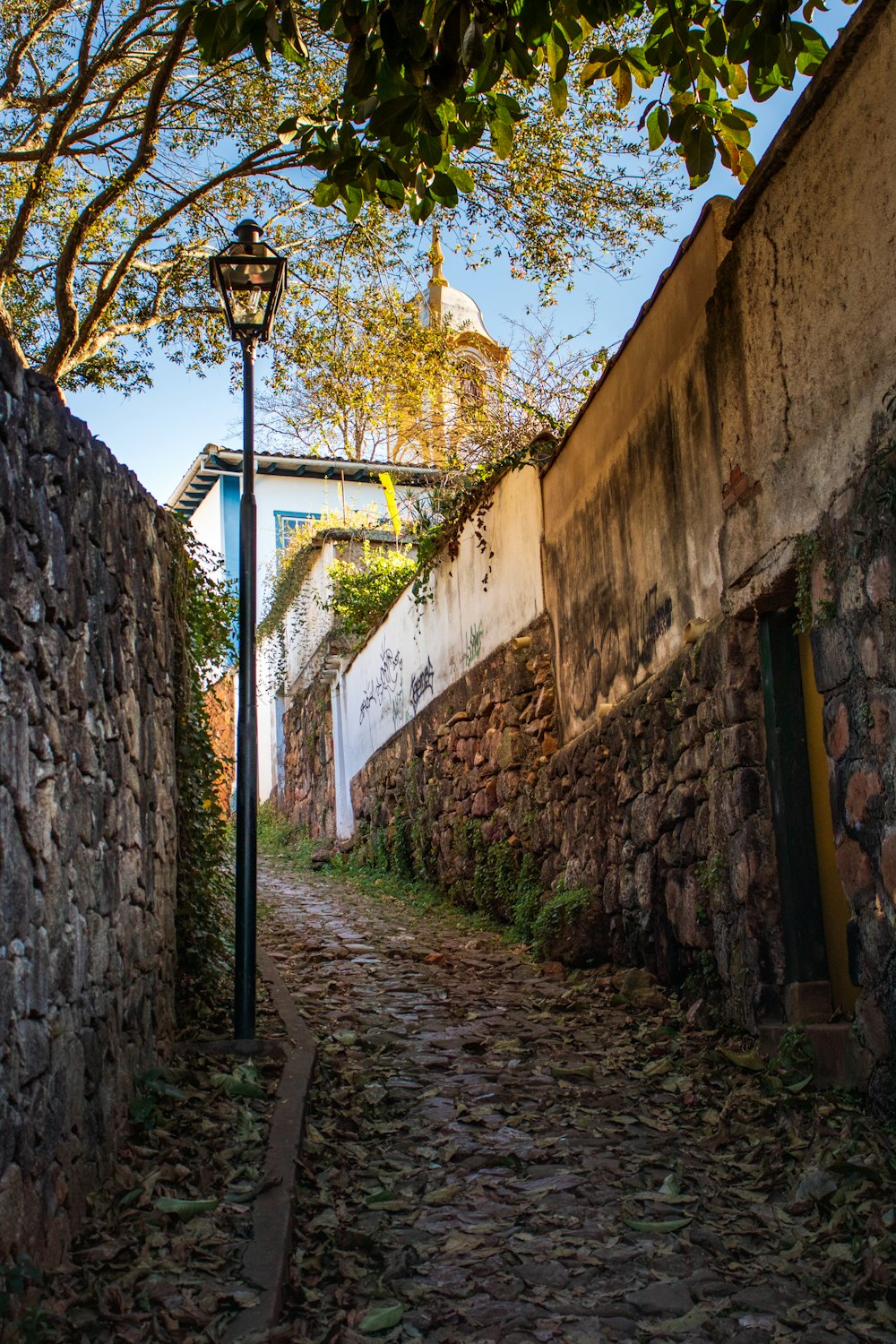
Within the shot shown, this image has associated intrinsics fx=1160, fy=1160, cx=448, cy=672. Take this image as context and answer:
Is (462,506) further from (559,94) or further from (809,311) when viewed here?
(809,311)

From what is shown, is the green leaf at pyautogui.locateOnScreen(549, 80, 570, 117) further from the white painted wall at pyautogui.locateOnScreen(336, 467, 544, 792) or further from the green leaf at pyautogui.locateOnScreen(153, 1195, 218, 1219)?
the white painted wall at pyautogui.locateOnScreen(336, 467, 544, 792)

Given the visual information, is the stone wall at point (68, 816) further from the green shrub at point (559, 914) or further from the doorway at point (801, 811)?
the green shrub at point (559, 914)

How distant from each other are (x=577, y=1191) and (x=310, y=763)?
1458 centimetres

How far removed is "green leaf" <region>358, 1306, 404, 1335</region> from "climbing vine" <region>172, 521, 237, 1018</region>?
8.24 feet

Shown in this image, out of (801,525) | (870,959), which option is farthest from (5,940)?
(801,525)

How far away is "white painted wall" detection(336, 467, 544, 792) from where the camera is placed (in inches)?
345

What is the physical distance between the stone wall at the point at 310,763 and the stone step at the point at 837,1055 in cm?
1184

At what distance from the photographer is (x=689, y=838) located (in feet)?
18.1

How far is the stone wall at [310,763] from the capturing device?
1666 cm

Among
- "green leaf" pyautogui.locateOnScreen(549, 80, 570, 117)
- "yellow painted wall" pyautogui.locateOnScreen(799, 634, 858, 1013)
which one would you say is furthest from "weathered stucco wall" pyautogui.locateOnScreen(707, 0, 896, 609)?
"green leaf" pyautogui.locateOnScreen(549, 80, 570, 117)

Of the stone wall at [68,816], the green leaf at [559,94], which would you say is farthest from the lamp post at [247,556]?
the green leaf at [559,94]

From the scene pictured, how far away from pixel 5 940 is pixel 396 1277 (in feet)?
4.80

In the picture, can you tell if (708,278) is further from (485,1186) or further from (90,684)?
(485,1186)

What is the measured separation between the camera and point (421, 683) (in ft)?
38.6
